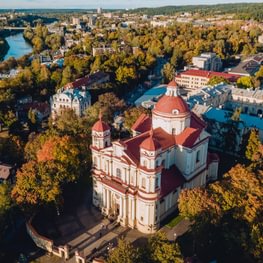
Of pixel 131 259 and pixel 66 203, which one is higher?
pixel 131 259

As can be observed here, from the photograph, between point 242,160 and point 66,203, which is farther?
point 242,160

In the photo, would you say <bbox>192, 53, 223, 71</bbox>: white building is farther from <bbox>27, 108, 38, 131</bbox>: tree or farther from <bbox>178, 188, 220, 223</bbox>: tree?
<bbox>178, 188, 220, 223</bbox>: tree

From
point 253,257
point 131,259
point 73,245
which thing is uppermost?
point 131,259

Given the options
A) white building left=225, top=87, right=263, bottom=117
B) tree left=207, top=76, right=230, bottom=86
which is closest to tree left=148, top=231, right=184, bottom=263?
white building left=225, top=87, right=263, bottom=117

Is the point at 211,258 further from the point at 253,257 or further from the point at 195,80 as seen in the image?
the point at 195,80

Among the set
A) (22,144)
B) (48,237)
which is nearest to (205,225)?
(48,237)

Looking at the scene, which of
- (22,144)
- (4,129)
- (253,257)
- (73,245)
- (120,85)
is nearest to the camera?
(253,257)

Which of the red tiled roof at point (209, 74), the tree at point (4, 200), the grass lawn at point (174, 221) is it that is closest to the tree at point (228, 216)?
the grass lawn at point (174, 221)
